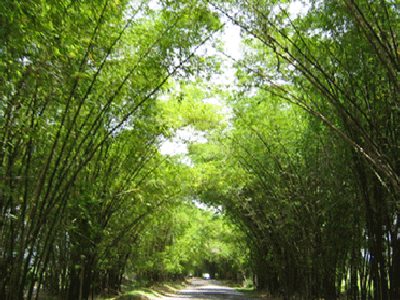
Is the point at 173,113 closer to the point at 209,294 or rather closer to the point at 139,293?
the point at 139,293

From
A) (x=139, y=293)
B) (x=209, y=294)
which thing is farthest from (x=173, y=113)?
(x=209, y=294)

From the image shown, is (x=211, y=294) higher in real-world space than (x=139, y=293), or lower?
lower

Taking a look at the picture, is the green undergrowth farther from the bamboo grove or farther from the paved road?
the bamboo grove

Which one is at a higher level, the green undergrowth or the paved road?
the green undergrowth

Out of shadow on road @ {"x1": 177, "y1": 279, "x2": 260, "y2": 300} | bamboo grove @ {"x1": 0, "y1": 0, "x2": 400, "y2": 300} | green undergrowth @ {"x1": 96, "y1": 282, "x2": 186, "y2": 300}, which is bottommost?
shadow on road @ {"x1": 177, "y1": 279, "x2": 260, "y2": 300}

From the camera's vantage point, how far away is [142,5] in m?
3.41

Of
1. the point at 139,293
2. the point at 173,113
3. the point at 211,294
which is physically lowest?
the point at 211,294

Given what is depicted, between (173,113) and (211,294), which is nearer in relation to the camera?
(173,113)

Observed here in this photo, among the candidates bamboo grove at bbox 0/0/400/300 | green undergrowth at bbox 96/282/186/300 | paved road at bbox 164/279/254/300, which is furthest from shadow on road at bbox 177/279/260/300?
bamboo grove at bbox 0/0/400/300

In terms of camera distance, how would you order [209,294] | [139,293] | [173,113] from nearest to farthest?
[173,113], [139,293], [209,294]

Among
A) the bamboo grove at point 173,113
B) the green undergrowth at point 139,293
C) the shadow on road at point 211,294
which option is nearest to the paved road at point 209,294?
the shadow on road at point 211,294

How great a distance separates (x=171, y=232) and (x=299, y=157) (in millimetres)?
10501

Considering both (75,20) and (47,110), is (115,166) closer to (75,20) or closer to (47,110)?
(47,110)

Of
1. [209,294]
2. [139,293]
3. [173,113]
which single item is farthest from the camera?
[209,294]
